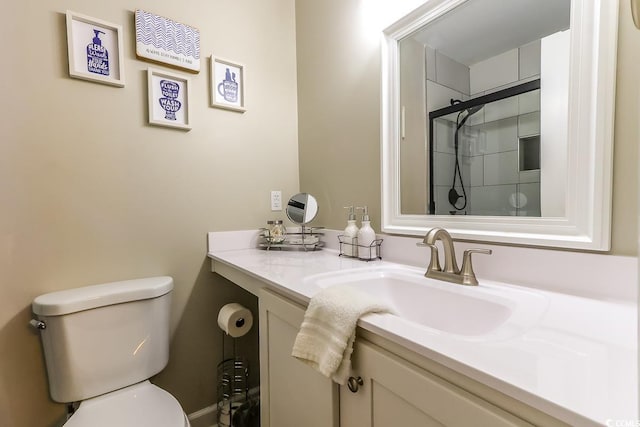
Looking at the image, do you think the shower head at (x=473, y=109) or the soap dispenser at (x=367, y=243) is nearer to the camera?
the shower head at (x=473, y=109)

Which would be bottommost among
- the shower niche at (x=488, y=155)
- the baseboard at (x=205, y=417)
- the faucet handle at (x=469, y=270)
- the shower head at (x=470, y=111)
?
the baseboard at (x=205, y=417)

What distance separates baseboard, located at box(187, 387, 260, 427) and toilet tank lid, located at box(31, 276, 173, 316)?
0.66 meters

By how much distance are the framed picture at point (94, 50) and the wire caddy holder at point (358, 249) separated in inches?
44.8

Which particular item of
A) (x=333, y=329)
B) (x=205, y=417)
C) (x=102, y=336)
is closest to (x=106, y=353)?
(x=102, y=336)

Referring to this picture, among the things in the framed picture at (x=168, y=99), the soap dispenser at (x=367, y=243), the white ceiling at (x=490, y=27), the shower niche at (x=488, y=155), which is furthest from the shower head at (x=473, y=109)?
the framed picture at (x=168, y=99)

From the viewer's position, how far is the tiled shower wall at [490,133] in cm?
85

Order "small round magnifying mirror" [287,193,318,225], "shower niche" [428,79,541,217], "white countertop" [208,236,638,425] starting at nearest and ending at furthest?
"white countertop" [208,236,638,425]
"shower niche" [428,79,541,217]
"small round magnifying mirror" [287,193,318,225]

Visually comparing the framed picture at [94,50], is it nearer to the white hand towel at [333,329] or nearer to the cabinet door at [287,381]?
the cabinet door at [287,381]

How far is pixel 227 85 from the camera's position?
1.47m

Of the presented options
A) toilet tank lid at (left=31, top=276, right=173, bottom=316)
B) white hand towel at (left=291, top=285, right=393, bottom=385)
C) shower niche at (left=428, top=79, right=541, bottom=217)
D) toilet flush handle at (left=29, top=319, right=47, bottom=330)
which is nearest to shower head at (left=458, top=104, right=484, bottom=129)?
shower niche at (left=428, top=79, right=541, bottom=217)

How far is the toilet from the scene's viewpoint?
0.96m

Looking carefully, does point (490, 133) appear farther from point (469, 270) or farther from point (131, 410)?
point (131, 410)

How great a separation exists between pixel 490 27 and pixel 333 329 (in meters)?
1.02

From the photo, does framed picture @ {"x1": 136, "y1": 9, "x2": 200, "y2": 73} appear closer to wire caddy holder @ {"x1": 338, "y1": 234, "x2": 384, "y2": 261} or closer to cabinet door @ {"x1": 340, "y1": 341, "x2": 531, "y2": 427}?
wire caddy holder @ {"x1": 338, "y1": 234, "x2": 384, "y2": 261}
